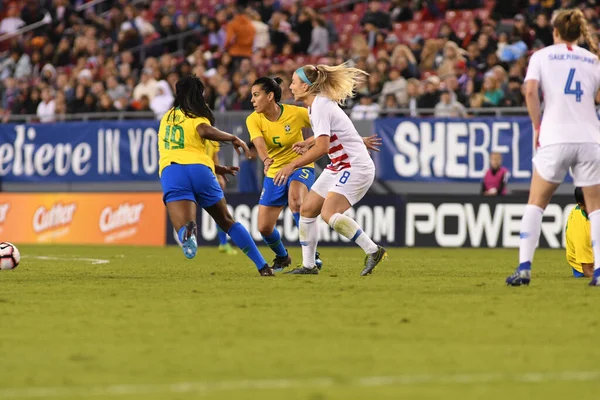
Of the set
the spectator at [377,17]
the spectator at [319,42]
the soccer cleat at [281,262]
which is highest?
the spectator at [377,17]

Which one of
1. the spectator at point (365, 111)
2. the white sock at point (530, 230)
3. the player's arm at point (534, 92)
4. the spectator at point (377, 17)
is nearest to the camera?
the player's arm at point (534, 92)

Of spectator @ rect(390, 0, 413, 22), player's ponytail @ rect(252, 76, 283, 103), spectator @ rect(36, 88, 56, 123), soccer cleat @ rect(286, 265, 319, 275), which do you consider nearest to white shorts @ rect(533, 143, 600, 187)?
soccer cleat @ rect(286, 265, 319, 275)

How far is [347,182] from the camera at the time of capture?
12.0m

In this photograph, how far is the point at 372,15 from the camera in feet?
82.1

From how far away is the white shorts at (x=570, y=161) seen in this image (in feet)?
32.5

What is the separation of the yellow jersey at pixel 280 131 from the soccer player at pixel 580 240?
2.99 metres

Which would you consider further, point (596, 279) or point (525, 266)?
point (596, 279)

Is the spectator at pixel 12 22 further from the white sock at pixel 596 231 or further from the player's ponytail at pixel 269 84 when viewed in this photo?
the white sock at pixel 596 231

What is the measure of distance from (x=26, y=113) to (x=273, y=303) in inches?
713

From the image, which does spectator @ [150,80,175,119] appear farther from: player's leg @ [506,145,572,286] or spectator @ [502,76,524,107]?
player's leg @ [506,145,572,286]

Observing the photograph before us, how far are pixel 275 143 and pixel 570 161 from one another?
415 centimetres

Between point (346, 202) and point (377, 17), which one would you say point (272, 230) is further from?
point (377, 17)

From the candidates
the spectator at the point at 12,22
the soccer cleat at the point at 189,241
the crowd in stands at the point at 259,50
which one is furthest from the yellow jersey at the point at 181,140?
the spectator at the point at 12,22

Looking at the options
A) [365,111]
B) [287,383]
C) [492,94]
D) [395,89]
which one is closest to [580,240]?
[287,383]
